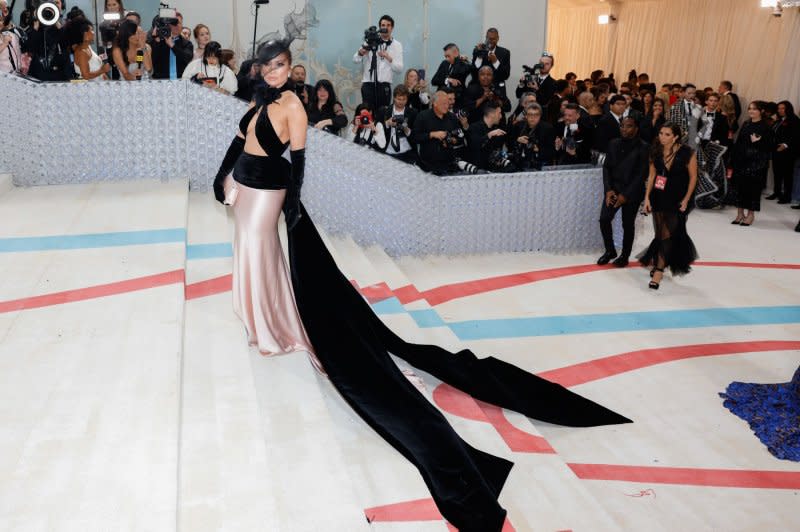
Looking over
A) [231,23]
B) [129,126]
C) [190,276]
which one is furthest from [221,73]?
[231,23]

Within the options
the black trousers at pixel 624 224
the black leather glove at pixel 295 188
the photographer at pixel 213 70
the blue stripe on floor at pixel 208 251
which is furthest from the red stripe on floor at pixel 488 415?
the photographer at pixel 213 70

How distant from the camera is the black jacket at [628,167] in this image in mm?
7109

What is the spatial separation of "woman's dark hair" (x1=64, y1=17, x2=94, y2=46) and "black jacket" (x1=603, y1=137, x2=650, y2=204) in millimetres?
4731

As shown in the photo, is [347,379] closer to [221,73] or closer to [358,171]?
[358,171]

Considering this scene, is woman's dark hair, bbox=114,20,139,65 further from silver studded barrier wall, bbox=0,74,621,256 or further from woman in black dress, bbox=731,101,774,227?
woman in black dress, bbox=731,101,774,227

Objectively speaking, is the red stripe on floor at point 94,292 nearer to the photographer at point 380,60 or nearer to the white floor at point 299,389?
the white floor at point 299,389

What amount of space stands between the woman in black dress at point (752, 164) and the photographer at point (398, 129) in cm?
394

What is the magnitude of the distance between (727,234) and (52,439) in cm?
753

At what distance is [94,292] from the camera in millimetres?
4301

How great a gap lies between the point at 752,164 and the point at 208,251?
6475 millimetres

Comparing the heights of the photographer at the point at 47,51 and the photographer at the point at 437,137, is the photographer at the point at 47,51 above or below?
above

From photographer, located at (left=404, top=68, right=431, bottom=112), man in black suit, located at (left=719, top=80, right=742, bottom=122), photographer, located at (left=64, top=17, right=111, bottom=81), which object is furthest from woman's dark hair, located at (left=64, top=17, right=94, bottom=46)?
man in black suit, located at (left=719, top=80, right=742, bottom=122)

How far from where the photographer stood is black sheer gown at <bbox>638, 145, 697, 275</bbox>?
665 centimetres

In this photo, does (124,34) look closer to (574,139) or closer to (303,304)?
(574,139)
